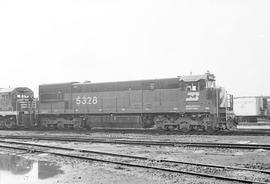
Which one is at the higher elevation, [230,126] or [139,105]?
[139,105]

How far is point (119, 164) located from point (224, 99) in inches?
520

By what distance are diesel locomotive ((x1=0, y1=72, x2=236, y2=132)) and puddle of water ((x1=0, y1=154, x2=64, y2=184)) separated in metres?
12.2

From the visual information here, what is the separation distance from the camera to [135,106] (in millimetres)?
24078

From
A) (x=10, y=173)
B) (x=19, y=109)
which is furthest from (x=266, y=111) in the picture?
(x=10, y=173)

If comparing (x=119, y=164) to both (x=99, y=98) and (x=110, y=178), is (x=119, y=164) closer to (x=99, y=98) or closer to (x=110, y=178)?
(x=110, y=178)

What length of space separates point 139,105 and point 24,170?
14.5m

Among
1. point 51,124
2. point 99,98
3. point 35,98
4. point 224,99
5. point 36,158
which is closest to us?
point 36,158

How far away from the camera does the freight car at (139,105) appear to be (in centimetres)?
2152

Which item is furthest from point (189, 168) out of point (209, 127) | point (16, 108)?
point (16, 108)

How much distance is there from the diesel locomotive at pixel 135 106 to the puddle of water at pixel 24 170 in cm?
1219

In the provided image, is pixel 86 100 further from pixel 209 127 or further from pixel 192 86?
pixel 209 127

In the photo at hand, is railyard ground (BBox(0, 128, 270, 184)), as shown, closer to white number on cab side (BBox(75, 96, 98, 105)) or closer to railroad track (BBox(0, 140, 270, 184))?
railroad track (BBox(0, 140, 270, 184))

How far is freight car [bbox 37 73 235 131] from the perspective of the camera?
70.6ft

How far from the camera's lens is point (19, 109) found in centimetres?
2875
